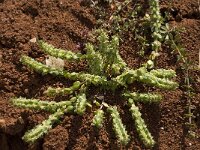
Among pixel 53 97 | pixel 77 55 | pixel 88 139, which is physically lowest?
pixel 88 139

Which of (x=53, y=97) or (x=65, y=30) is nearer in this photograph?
(x=53, y=97)

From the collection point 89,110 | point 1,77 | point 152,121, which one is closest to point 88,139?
point 89,110

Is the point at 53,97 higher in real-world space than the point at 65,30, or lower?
lower

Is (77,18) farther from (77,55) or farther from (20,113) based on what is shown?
(20,113)
